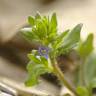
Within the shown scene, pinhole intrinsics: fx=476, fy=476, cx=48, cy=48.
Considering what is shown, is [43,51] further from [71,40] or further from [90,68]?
[90,68]

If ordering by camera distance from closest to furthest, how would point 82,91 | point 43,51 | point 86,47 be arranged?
point 43,51, point 82,91, point 86,47

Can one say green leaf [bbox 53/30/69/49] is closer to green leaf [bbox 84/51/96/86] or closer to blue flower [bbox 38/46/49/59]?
blue flower [bbox 38/46/49/59]

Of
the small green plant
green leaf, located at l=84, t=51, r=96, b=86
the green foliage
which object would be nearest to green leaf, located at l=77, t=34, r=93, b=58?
green leaf, located at l=84, t=51, r=96, b=86

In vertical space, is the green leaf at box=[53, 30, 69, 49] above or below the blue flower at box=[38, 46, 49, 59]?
above

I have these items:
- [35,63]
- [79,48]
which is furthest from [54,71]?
[79,48]

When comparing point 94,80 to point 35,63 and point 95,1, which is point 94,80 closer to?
point 35,63

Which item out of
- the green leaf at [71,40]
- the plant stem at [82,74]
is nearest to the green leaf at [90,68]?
the plant stem at [82,74]

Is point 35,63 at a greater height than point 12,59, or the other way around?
point 12,59

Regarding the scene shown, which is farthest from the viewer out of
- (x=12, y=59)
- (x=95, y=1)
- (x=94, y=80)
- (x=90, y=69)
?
(x=95, y=1)

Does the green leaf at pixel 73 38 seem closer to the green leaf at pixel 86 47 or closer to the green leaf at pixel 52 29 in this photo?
the green leaf at pixel 52 29

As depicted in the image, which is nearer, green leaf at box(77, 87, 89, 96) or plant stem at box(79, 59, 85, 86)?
green leaf at box(77, 87, 89, 96)

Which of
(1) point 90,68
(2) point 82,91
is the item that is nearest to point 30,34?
(2) point 82,91
